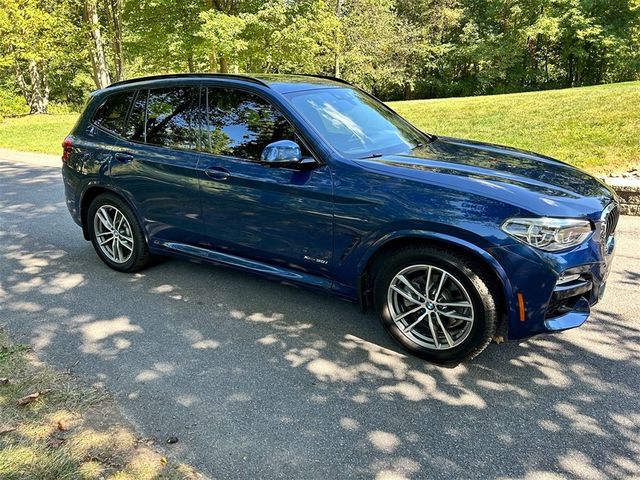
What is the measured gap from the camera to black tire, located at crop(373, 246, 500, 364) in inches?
121

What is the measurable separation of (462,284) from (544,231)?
567 mm

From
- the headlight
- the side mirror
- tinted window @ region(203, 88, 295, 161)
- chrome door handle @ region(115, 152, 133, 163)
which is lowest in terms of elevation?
the headlight

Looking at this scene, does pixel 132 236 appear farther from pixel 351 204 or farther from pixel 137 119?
pixel 351 204

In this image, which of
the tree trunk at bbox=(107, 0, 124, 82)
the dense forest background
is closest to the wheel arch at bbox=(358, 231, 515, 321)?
the dense forest background

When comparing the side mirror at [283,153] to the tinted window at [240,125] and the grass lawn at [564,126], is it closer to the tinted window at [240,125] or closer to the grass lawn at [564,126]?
the tinted window at [240,125]

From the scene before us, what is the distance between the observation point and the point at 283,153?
3518mm

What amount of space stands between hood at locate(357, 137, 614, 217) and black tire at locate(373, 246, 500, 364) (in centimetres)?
44

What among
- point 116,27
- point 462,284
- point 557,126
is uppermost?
point 116,27

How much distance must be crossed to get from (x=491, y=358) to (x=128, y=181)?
3.42 m

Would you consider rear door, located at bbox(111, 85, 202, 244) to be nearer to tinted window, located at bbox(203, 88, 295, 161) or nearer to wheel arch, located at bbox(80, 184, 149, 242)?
wheel arch, located at bbox(80, 184, 149, 242)

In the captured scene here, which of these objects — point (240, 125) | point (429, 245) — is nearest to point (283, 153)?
point (240, 125)

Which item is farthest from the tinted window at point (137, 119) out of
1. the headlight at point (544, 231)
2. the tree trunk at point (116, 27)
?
the tree trunk at point (116, 27)

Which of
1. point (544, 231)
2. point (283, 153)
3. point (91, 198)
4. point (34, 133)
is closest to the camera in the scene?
point (544, 231)

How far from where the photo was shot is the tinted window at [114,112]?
480cm
